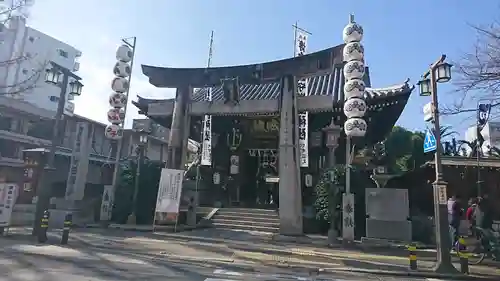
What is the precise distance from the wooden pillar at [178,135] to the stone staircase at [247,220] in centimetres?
369

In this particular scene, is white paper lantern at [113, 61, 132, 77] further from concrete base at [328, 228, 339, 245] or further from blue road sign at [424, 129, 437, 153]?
blue road sign at [424, 129, 437, 153]

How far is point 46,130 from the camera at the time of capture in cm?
3020

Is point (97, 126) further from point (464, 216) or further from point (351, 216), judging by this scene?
point (464, 216)

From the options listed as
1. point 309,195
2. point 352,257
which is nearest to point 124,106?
point 309,195

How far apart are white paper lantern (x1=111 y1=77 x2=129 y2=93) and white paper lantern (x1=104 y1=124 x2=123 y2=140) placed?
186cm

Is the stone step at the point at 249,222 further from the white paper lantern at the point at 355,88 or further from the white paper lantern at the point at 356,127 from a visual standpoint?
the white paper lantern at the point at 355,88

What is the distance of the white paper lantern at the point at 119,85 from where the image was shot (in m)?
18.1

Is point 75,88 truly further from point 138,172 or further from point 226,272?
point 226,272

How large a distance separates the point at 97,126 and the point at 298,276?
27.3 metres

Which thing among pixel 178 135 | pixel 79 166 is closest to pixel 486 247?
pixel 178 135

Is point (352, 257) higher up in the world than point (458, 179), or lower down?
lower down

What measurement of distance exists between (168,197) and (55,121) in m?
5.37

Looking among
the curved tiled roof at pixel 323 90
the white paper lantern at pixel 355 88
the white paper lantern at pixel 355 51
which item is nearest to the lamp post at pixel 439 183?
the white paper lantern at pixel 355 88

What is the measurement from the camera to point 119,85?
18125 mm
